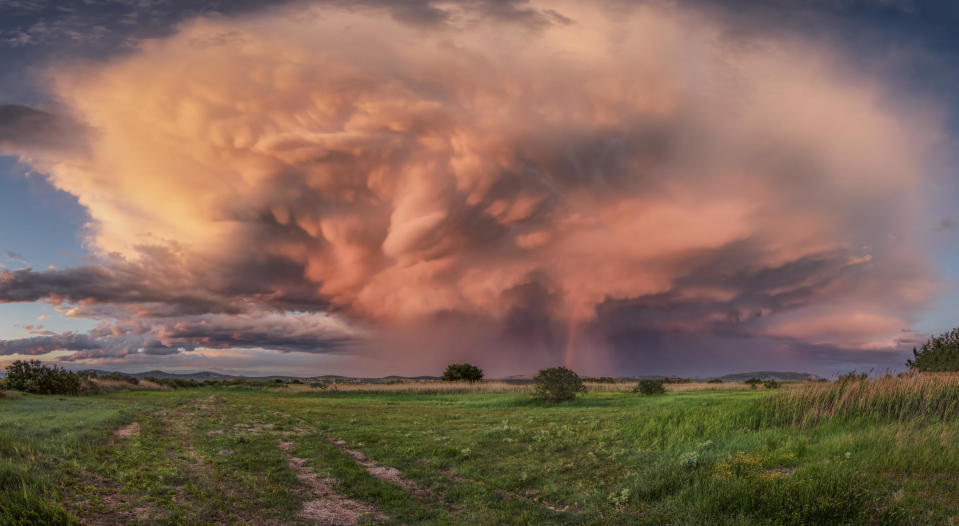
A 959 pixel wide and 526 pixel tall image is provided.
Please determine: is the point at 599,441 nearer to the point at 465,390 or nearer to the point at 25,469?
the point at 25,469

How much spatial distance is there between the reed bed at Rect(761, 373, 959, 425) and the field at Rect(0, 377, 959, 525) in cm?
5

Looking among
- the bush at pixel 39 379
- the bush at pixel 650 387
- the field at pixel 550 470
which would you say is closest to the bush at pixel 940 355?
the bush at pixel 650 387

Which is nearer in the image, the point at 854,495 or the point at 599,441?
the point at 854,495

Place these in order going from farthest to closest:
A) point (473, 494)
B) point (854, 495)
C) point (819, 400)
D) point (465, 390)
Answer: point (465, 390)
point (819, 400)
point (473, 494)
point (854, 495)

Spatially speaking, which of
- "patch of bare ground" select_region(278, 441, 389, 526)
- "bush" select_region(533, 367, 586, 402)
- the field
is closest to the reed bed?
the field

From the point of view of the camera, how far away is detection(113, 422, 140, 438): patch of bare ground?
78.7 ft

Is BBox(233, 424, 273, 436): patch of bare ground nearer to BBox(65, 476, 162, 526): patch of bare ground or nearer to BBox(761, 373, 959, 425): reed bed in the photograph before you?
BBox(65, 476, 162, 526): patch of bare ground

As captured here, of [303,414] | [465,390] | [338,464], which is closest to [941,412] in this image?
[338,464]

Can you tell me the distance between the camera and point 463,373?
10512 cm

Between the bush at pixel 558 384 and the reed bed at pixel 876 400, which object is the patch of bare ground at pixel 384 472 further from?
the bush at pixel 558 384

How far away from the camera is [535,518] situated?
1201 centimetres

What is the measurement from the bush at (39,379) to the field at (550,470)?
4925 centimetres

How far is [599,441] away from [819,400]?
8783 millimetres

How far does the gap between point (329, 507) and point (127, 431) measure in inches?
748
